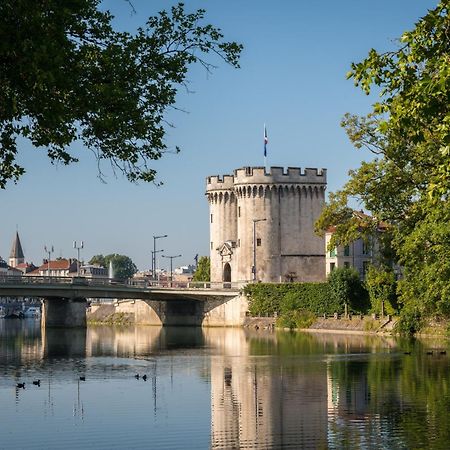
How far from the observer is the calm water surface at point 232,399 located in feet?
93.3

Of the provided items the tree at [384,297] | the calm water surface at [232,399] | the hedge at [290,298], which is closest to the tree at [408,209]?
Answer: the calm water surface at [232,399]

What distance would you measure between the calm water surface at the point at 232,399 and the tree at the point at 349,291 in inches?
901

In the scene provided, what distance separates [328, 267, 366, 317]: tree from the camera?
90.2m

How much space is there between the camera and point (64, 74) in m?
21.8

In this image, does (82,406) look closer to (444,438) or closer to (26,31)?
(444,438)

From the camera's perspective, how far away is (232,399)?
37719 mm

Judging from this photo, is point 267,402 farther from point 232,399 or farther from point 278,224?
point 278,224

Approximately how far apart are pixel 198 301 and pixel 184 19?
9359cm

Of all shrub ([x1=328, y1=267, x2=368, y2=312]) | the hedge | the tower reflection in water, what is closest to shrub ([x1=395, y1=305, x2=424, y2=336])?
the tower reflection in water

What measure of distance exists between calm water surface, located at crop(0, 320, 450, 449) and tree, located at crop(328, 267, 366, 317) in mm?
22888

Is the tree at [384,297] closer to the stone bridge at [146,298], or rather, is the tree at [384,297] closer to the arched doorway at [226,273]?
the stone bridge at [146,298]

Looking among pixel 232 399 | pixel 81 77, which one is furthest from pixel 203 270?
pixel 81 77

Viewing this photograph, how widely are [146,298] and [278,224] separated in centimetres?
1646

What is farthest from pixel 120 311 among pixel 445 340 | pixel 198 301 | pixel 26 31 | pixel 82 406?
pixel 26 31
